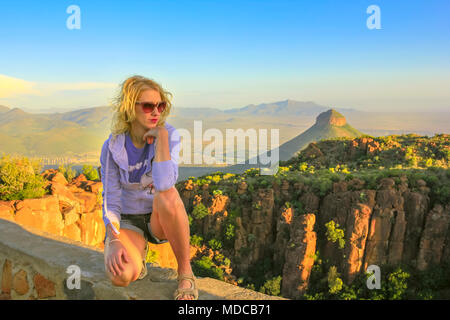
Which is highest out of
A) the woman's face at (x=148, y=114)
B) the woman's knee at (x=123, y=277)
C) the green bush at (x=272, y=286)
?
the woman's face at (x=148, y=114)

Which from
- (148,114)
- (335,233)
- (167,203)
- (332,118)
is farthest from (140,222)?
(332,118)

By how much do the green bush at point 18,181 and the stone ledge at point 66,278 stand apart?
3795 mm

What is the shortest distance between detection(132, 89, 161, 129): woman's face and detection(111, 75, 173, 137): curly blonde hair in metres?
0.04

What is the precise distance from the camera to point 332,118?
74.8 m

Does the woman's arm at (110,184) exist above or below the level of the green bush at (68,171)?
above

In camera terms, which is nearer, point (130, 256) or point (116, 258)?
point (116, 258)

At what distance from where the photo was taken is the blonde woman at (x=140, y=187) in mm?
3068

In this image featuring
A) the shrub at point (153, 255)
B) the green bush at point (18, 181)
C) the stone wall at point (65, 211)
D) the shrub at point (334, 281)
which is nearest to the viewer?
the stone wall at point (65, 211)

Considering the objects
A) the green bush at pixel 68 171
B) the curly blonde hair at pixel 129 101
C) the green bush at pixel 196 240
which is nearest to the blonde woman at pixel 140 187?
the curly blonde hair at pixel 129 101

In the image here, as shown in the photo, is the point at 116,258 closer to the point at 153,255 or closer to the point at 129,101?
the point at 129,101

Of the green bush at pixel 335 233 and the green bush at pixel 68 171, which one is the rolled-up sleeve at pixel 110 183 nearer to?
the green bush at pixel 68 171

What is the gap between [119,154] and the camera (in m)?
3.31

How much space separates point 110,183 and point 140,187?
28 cm
